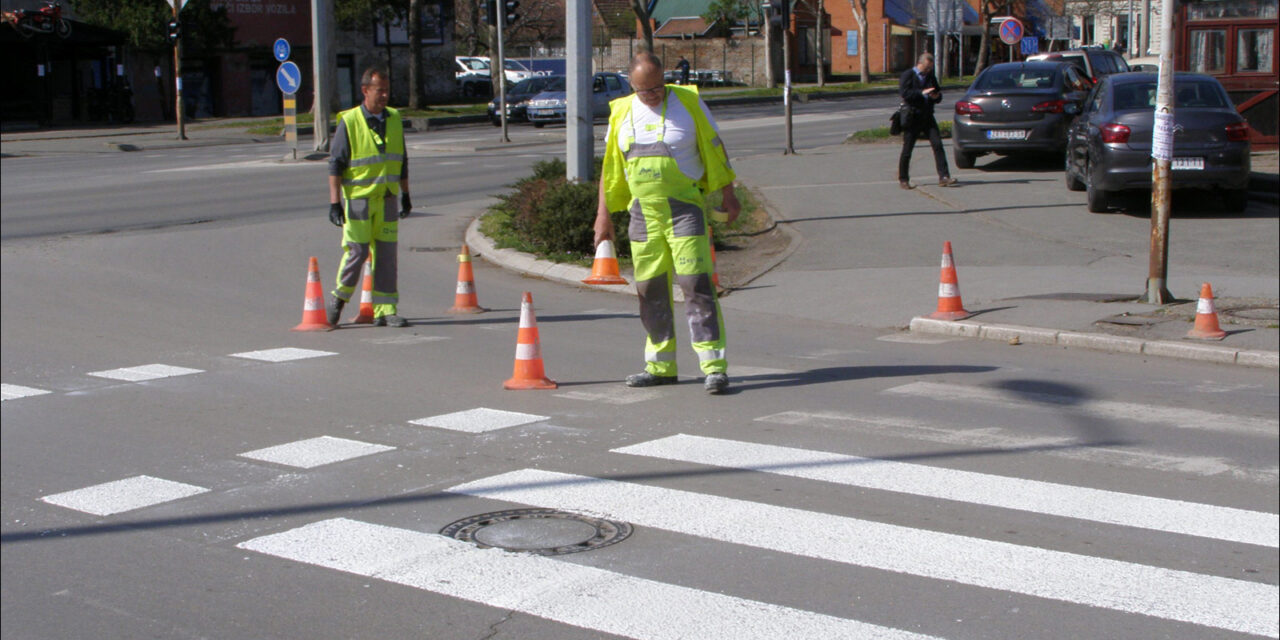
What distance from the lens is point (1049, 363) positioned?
30.3 ft

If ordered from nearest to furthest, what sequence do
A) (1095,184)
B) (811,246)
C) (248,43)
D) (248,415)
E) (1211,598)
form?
(1211,598), (248,415), (811,246), (1095,184), (248,43)

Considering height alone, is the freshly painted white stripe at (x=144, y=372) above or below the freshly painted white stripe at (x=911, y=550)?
above

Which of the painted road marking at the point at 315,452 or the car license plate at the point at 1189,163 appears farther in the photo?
the car license plate at the point at 1189,163

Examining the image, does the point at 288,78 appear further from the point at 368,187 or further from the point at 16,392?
the point at 16,392

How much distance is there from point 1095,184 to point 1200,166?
3.90ft

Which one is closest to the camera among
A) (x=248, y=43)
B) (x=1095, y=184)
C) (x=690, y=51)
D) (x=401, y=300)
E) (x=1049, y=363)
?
(x=1049, y=363)

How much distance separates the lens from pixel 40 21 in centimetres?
4012

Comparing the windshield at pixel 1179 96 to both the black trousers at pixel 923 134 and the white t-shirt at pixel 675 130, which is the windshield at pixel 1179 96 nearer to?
the black trousers at pixel 923 134

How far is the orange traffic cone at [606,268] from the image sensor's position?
13102 millimetres

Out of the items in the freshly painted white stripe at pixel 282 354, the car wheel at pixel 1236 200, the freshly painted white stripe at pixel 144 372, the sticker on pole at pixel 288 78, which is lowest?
the freshly painted white stripe at pixel 144 372

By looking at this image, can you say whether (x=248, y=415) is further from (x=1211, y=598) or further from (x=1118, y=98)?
(x=1118, y=98)

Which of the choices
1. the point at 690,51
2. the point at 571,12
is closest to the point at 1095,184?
the point at 571,12

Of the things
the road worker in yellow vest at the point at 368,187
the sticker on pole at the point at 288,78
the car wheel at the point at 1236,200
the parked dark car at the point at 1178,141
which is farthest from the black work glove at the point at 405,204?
the sticker on pole at the point at 288,78

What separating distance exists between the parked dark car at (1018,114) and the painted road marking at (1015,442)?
14764mm
